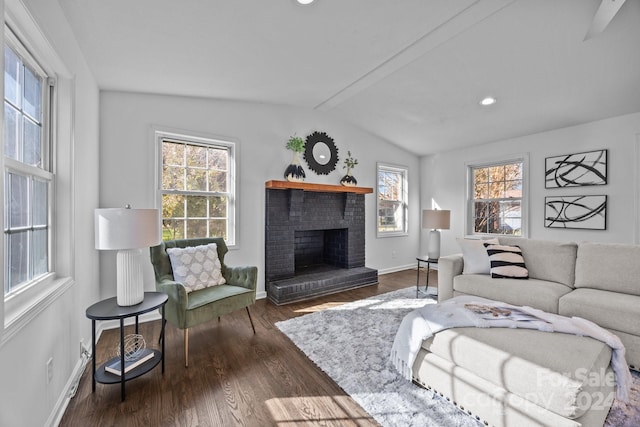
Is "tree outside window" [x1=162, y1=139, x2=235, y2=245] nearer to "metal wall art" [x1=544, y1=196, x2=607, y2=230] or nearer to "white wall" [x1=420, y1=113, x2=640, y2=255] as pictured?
"white wall" [x1=420, y1=113, x2=640, y2=255]

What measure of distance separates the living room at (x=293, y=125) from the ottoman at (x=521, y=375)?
206 cm

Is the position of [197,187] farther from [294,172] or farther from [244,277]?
[244,277]

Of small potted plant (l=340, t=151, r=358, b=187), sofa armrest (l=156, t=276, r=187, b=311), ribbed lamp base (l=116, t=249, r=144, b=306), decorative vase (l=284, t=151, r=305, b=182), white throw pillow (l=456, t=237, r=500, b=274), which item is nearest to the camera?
ribbed lamp base (l=116, t=249, r=144, b=306)

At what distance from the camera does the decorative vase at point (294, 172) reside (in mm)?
3828

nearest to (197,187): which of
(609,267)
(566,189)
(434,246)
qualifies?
(434,246)

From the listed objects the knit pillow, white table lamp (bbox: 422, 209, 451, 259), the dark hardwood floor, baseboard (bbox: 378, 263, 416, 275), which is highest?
white table lamp (bbox: 422, 209, 451, 259)

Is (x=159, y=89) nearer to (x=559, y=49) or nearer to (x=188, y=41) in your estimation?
(x=188, y=41)

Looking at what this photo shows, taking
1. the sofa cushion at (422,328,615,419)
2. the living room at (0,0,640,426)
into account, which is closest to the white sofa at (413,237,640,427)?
the sofa cushion at (422,328,615,419)

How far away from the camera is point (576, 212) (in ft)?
12.1

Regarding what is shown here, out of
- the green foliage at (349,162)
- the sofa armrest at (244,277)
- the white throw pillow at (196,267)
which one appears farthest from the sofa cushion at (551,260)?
the white throw pillow at (196,267)

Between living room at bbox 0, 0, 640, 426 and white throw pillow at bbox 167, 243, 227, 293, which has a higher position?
living room at bbox 0, 0, 640, 426

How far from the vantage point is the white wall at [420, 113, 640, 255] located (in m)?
3.34

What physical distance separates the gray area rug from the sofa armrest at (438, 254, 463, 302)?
0.36 meters

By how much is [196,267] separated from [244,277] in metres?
0.45
